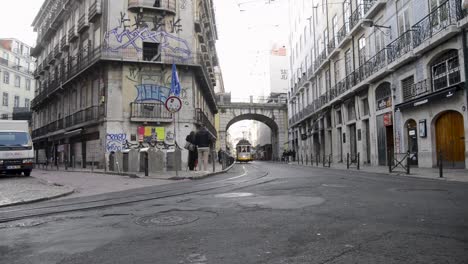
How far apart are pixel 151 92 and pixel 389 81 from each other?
1492 cm

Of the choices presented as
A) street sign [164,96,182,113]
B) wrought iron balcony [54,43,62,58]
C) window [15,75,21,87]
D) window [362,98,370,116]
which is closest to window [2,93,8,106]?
window [15,75,21,87]

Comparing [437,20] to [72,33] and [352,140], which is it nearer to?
[352,140]

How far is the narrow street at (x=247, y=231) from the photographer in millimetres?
3141

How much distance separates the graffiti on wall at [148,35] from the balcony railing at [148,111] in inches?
142

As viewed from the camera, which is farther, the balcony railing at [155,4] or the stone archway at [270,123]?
the stone archway at [270,123]

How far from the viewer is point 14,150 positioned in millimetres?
15359

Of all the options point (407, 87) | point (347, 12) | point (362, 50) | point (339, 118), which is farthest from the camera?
point (339, 118)

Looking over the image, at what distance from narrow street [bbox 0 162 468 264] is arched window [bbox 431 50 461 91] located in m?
10.9

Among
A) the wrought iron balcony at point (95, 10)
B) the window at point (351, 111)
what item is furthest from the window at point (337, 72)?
the wrought iron balcony at point (95, 10)

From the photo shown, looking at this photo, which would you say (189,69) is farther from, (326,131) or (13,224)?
(13,224)

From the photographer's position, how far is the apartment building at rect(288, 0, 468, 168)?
15.4 meters

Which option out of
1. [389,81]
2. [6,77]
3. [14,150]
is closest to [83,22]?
[14,150]

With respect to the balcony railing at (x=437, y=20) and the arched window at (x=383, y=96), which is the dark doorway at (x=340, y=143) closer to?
the arched window at (x=383, y=96)

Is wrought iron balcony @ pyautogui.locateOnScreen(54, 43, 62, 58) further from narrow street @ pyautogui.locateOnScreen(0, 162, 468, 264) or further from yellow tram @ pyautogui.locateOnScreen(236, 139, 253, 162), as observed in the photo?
narrow street @ pyautogui.locateOnScreen(0, 162, 468, 264)
